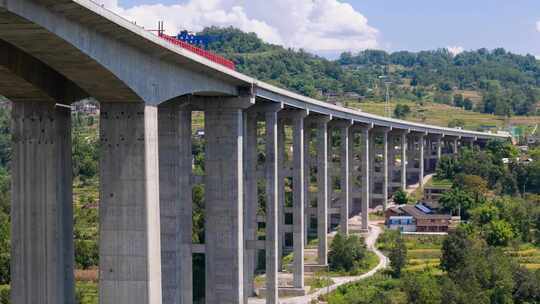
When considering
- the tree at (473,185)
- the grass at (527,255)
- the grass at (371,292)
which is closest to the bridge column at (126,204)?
the grass at (371,292)

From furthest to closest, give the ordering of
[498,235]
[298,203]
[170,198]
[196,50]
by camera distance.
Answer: [498,235]
[298,203]
[170,198]
[196,50]

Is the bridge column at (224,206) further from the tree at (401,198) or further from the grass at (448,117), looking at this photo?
the grass at (448,117)

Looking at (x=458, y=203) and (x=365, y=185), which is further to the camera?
(x=458, y=203)

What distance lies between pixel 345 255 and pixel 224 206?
20.6m

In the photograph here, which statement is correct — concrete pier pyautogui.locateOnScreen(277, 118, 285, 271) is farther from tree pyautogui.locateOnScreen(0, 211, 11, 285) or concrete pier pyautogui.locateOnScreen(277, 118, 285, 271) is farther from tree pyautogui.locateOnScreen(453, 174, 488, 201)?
tree pyautogui.locateOnScreen(453, 174, 488, 201)

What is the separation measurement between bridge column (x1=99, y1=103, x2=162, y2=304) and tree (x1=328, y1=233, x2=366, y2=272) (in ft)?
109

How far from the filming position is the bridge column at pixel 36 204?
30.8 metres

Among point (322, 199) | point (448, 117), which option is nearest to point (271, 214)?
point (322, 199)

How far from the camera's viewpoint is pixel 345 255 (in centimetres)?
6159

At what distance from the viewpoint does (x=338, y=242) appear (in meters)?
62.1

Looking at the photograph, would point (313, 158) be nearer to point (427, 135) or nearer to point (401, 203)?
point (401, 203)

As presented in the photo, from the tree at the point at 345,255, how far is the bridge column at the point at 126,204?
33.1m

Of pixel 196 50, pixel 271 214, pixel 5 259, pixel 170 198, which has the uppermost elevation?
pixel 196 50

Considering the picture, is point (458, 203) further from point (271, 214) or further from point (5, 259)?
point (5, 259)
